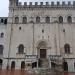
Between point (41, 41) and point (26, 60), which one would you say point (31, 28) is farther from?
point (26, 60)

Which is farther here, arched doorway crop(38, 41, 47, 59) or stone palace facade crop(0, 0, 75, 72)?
arched doorway crop(38, 41, 47, 59)

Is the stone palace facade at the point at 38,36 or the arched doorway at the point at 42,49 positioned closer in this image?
the stone palace facade at the point at 38,36

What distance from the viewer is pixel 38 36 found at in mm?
39156

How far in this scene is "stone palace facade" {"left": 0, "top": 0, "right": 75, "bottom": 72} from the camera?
37.7 meters

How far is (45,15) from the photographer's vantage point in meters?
40.2

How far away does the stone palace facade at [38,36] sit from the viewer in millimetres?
37656

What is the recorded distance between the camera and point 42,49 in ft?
128

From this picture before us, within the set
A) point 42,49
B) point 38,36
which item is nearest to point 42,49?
point 42,49

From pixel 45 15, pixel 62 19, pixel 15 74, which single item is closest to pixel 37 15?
pixel 45 15

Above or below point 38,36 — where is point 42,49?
below

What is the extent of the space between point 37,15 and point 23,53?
777 centimetres

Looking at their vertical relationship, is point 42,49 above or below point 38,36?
below

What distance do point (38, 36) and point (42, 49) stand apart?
2.53m

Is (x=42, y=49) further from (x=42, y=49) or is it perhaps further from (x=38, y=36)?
(x=38, y=36)
